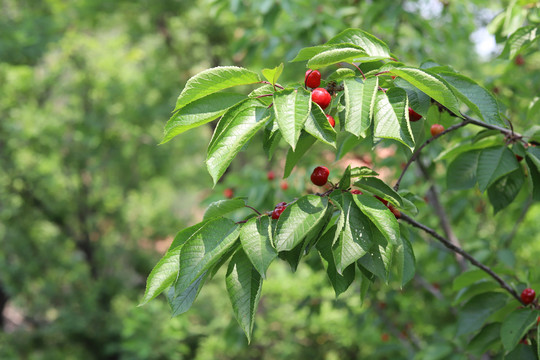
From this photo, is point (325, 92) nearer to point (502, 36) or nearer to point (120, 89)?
point (502, 36)

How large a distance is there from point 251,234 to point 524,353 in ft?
3.01

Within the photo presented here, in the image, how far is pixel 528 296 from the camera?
4.39ft

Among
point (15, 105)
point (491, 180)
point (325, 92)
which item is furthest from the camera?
point (15, 105)

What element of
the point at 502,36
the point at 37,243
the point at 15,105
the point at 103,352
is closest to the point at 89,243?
the point at 37,243

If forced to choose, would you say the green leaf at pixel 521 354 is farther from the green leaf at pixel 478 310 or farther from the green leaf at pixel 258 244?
the green leaf at pixel 258 244

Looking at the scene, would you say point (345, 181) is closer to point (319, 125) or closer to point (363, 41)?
point (319, 125)

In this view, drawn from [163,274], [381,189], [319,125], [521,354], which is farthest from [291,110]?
[521,354]

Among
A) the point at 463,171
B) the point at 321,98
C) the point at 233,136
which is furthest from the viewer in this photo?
the point at 463,171

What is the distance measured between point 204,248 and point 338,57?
1.52ft

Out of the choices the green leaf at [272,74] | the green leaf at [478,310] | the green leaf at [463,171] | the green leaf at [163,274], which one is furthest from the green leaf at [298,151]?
the green leaf at [478,310]

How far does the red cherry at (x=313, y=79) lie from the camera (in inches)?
39.5

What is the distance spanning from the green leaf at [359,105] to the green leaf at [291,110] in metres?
0.08

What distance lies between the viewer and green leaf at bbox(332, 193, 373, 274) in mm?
869

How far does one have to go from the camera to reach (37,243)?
6.32 metres
